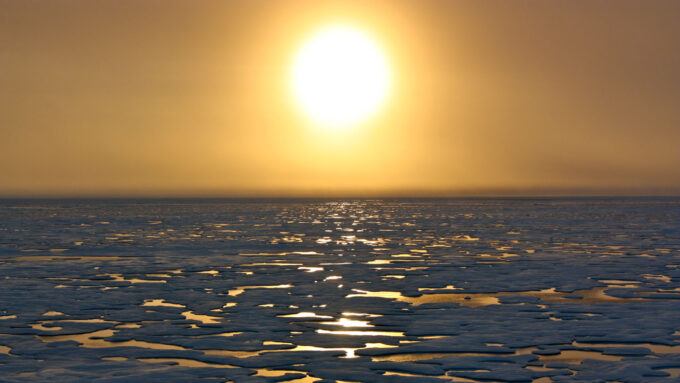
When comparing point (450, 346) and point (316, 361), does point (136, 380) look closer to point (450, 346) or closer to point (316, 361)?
point (316, 361)

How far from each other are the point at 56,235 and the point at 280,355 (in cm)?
2092

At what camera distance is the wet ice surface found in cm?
666

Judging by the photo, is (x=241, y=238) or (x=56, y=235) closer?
(x=241, y=238)

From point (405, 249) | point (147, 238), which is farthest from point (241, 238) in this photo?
point (405, 249)

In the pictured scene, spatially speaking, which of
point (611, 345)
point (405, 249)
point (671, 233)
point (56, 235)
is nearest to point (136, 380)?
point (611, 345)

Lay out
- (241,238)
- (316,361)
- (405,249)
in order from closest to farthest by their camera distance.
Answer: (316,361)
(405,249)
(241,238)

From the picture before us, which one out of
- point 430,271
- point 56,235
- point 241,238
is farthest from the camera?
point 56,235

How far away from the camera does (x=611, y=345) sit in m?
7.56

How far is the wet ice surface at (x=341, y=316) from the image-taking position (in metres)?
6.66

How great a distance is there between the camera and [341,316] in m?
9.25

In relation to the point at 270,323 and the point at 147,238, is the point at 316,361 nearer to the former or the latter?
the point at 270,323

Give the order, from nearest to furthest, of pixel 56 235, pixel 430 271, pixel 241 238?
1. pixel 430 271
2. pixel 241 238
3. pixel 56 235

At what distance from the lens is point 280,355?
7168mm

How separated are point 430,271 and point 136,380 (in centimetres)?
869
